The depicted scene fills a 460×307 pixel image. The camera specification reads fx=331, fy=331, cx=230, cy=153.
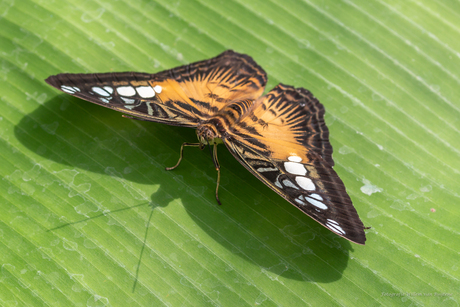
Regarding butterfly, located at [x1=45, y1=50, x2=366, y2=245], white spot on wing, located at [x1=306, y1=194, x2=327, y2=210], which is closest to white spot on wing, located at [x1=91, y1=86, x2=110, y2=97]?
butterfly, located at [x1=45, y1=50, x2=366, y2=245]

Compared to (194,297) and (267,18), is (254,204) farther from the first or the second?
(267,18)

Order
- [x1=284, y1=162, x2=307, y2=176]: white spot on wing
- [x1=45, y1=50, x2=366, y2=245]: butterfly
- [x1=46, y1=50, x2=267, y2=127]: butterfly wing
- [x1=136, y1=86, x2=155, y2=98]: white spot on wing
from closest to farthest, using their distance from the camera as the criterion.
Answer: [x1=45, y1=50, x2=366, y2=245]: butterfly < [x1=284, y1=162, x2=307, y2=176]: white spot on wing < [x1=46, y1=50, x2=267, y2=127]: butterfly wing < [x1=136, y1=86, x2=155, y2=98]: white spot on wing

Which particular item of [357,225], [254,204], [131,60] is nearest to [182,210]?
[254,204]

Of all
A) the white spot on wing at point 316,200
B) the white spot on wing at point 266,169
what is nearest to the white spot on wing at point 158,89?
the white spot on wing at point 266,169

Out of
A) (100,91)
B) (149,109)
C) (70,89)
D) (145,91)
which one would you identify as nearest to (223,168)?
(149,109)

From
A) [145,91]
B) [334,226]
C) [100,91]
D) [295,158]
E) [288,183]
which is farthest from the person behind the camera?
[145,91]

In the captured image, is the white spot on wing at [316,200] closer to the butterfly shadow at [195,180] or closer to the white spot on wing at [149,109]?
the butterfly shadow at [195,180]

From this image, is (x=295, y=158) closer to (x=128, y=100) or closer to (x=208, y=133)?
(x=208, y=133)

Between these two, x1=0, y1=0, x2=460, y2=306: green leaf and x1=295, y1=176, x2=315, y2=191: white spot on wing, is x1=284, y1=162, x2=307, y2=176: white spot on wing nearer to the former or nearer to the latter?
x1=295, y1=176, x2=315, y2=191: white spot on wing
